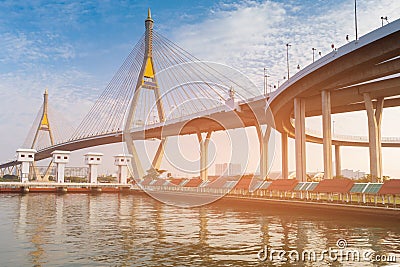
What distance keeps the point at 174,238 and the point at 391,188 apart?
48.5 feet

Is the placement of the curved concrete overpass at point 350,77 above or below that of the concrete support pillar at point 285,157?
above

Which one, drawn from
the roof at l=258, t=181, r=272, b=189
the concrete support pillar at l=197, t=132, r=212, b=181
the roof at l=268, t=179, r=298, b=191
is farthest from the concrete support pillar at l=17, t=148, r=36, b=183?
the roof at l=268, t=179, r=298, b=191

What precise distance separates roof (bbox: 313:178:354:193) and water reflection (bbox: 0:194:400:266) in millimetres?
2940

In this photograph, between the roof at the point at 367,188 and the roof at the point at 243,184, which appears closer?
the roof at the point at 367,188

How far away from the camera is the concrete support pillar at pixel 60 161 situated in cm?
6837

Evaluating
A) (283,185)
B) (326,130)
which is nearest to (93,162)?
(326,130)

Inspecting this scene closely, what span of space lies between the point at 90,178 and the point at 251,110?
3048 cm

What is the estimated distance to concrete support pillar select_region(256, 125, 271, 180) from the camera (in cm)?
6338

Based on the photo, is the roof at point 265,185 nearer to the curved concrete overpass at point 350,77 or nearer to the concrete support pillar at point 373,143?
the curved concrete overpass at point 350,77

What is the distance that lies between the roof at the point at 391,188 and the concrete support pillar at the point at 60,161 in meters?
53.7

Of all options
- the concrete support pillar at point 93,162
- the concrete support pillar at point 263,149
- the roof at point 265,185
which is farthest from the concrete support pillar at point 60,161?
the roof at point 265,185

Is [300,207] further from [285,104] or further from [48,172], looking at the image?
[48,172]

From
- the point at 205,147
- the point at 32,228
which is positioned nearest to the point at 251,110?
the point at 205,147

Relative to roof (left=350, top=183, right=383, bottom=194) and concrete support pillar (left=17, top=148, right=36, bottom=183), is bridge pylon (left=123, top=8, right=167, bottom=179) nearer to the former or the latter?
concrete support pillar (left=17, top=148, right=36, bottom=183)
